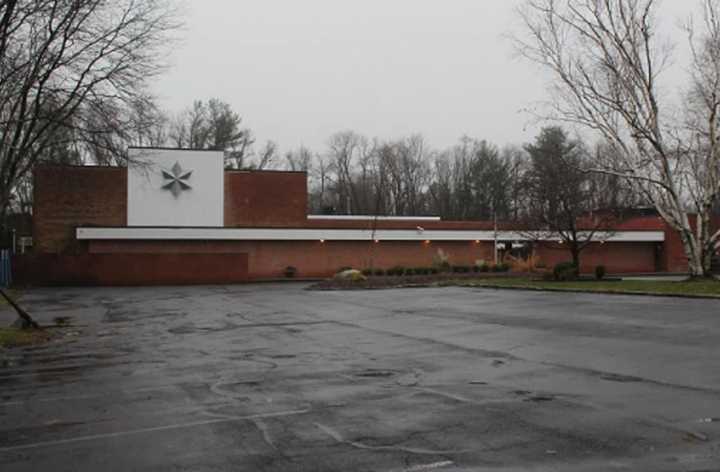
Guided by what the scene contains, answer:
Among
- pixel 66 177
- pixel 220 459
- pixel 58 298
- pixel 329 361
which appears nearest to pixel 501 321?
pixel 329 361

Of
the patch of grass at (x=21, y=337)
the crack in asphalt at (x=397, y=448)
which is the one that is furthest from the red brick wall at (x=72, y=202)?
the crack in asphalt at (x=397, y=448)

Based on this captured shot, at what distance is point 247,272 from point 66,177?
13.6 m

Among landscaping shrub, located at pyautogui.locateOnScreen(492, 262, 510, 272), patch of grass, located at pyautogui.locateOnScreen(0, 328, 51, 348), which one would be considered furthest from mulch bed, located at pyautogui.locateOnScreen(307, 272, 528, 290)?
patch of grass, located at pyautogui.locateOnScreen(0, 328, 51, 348)

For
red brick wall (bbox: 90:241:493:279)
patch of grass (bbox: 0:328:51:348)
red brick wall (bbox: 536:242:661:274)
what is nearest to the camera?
patch of grass (bbox: 0:328:51:348)

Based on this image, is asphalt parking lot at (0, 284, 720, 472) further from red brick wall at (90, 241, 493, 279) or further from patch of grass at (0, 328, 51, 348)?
red brick wall at (90, 241, 493, 279)

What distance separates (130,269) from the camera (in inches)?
1742

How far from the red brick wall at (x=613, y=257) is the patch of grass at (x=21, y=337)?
4375 cm

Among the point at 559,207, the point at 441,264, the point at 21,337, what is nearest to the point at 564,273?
the point at 559,207

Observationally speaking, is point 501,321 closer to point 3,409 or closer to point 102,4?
point 3,409

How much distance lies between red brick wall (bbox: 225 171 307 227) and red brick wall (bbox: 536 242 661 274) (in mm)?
19369

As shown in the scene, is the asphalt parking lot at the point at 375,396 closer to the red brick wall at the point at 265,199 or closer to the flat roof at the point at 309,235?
the flat roof at the point at 309,235

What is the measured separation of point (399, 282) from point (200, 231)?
54.2 feet

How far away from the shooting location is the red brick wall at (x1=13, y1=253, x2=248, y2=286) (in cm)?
4244

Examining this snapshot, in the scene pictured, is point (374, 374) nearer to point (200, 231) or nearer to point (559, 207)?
point (559, 207)
